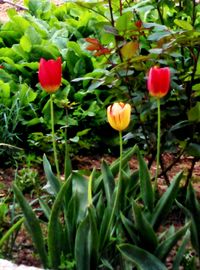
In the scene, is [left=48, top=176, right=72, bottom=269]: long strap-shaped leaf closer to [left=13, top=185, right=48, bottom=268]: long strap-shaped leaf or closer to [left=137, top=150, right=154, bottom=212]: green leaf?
[left=13, top=185, right=48, bottom=268]: long strap-shaped leaf

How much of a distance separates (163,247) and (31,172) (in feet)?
4.98

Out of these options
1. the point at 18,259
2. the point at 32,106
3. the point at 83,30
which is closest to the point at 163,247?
the point at 18,259

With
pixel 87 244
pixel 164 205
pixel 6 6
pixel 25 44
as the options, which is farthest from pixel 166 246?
pixel 6 6

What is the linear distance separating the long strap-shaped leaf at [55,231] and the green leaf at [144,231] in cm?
30

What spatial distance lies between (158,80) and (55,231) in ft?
2.50

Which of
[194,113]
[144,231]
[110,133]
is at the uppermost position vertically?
[194,113]

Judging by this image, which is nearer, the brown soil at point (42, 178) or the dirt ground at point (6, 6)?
the brown soil at point (42, 178)

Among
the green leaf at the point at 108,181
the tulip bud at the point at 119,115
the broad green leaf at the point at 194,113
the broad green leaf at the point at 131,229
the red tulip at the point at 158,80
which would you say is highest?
the red tulip at the point at 158,80

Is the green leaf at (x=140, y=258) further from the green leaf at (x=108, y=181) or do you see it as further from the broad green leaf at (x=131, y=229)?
the green leaf at (x=108, y=181)

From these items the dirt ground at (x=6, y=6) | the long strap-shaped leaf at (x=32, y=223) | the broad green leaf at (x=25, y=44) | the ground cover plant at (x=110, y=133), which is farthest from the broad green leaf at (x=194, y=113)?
the dirt ground at (x=6, y=6)

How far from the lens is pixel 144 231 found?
9.52ft

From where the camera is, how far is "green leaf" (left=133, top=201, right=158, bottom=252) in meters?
2.84

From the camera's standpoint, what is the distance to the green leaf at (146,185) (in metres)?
3.04

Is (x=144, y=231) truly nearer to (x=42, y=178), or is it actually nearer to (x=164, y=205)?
(x=164, y=205)
